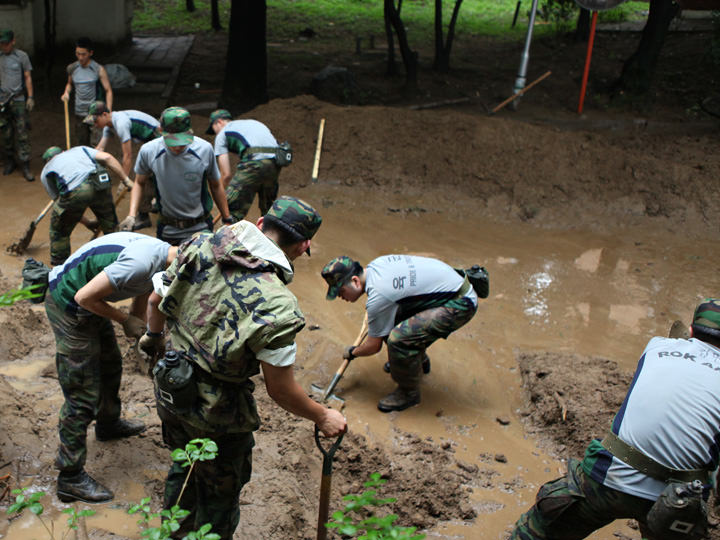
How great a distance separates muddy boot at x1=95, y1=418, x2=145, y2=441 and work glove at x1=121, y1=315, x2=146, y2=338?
0.72 meters

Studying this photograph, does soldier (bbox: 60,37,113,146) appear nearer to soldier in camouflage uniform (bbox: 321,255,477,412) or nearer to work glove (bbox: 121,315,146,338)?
soldier in camouflage uniform (bbox: 321,255,477,412)

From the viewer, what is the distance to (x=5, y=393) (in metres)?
4.03

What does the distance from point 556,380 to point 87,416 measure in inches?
129

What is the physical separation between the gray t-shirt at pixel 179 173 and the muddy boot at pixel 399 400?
7.00 feet

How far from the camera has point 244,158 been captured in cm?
634

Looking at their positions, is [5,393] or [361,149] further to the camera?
[361,149]

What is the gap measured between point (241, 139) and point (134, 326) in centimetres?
319

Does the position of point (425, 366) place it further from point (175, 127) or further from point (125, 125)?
point (125, 125)

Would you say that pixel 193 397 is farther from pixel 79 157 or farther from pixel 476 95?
pixel 476 95

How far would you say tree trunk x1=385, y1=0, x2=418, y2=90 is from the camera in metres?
11.8

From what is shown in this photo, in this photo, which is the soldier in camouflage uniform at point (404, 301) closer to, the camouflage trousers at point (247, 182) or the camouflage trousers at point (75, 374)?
the camouflage trousers at point (75, 374)

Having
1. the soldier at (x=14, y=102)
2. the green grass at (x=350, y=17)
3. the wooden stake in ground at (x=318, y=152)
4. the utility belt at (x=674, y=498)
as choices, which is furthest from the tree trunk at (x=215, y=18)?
the utility belt at (x=674, y=498)

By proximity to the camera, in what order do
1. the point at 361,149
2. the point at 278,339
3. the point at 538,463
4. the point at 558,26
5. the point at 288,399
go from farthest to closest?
the point at 558,26
the point at 361,149
the point at 538,463
the point at 288,399
the point at 278,339

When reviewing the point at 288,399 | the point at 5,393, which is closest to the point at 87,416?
the point at 5,393
